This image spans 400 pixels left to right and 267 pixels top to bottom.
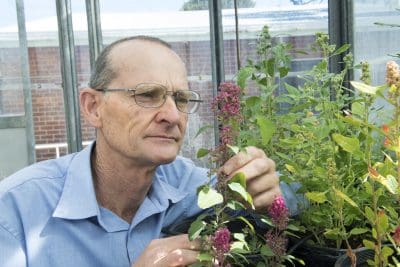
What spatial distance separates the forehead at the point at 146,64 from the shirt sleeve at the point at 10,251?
39cm

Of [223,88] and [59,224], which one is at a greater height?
[223,88]

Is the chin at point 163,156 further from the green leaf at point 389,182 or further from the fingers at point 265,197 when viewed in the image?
the green leaf at point 389,182

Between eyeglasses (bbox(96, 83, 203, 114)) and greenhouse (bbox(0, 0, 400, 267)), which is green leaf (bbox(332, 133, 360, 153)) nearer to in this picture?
greenhouse (bbox(0, 0, 400, 267))

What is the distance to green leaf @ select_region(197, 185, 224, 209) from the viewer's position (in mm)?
655

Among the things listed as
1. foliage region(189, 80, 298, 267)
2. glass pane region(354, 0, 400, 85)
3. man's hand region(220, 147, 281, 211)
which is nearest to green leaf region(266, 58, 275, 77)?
man's hand region(220, 147, 281, 211)

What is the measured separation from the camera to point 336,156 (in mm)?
861

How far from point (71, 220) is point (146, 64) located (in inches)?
14.5

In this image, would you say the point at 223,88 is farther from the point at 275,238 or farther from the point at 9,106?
the point at 9,106

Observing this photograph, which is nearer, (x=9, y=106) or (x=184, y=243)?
(x=184, y=243)

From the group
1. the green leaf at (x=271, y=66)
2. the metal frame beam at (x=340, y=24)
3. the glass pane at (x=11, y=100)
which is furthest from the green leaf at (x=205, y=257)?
the glass pane at (x=11, y=100)

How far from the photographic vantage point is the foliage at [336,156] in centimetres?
70

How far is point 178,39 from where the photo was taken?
4031mm

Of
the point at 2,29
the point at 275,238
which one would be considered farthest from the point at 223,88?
the point at 2,29

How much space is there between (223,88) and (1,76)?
146 inches
